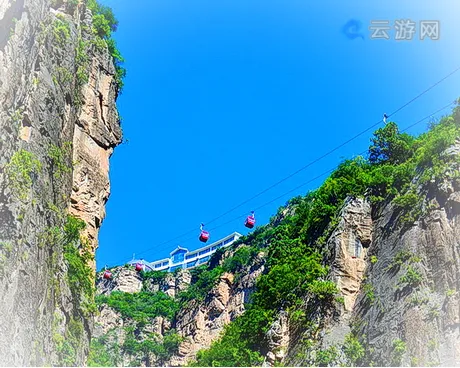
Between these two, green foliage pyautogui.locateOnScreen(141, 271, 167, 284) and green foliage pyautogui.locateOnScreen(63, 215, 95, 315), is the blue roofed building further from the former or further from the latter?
green foliage pyautogui.locateOnScreen(63, 215, 95, 315)

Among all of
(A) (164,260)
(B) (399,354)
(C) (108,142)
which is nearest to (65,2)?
(C) (108,142)

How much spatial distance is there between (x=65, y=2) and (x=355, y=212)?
14070 millimetres

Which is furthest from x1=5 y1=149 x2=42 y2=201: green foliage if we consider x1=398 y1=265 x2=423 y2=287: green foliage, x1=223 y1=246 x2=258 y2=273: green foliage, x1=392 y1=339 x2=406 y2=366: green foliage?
x1=223 y1=246 x2=258 y2=273: green foliage

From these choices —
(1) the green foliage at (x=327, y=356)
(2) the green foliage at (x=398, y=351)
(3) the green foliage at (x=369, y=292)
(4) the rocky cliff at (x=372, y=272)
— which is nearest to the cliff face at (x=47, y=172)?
(1) the green foliage at (x=327, y=356)

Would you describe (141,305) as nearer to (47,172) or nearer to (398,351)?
(398,351)

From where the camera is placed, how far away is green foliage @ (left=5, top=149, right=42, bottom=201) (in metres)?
13.4

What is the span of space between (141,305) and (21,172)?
55115 mm

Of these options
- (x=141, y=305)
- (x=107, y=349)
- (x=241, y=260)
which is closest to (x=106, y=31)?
(x=241, y=260)

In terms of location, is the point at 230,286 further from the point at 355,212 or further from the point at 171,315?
the point at 355,212

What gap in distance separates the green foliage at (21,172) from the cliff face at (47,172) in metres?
0.02

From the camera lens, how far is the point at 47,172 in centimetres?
1688

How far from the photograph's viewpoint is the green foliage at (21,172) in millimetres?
13422

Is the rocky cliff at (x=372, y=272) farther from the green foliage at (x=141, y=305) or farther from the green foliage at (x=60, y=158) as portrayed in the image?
the green foliage at (x=141, y=305)

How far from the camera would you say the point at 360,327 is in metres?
21.1
